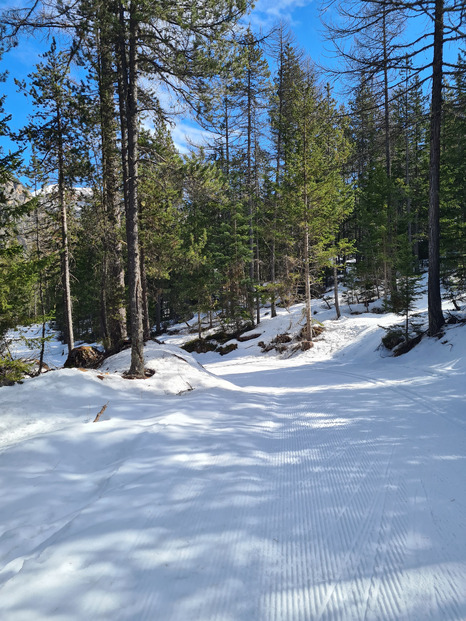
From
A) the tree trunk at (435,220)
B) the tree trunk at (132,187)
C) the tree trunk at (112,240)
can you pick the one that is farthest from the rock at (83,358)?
the tree trunk at (435,220)

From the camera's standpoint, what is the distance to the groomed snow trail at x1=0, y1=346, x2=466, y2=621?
5.81 feet

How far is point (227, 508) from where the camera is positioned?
A: 262cm

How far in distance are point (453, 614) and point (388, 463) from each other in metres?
1.72

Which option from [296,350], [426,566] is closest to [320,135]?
[296,350]

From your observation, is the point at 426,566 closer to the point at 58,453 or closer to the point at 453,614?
the point at 453,614

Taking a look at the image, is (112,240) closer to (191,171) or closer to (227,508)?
(191,171)

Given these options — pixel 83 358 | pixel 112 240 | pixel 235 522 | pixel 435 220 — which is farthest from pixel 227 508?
pixel 435 220

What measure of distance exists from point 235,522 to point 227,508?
187 millimetres

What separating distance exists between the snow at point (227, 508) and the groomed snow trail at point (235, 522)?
11mm

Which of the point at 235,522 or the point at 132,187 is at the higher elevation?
the point at 132,187

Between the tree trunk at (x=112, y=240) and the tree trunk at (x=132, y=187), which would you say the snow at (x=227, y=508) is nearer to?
the tree trunk at (x=132, y=187)

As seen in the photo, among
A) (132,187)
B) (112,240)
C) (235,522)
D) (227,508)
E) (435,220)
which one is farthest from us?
(112,240)

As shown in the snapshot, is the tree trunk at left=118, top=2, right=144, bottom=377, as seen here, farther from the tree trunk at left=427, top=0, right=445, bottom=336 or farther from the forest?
the tree trunk at left=427, top=0, right=445, bottom=336

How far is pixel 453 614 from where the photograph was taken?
1.66 meters
